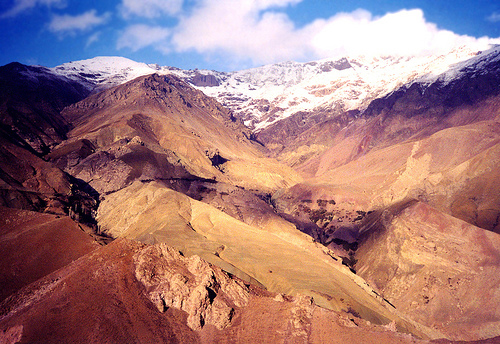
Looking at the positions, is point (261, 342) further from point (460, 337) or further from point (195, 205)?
point (195, 205)

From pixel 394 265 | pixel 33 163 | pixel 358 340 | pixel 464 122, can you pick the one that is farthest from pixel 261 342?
pixel 464 122

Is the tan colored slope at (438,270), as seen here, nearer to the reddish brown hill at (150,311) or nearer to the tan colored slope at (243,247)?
the tan colored slope at (243,247)

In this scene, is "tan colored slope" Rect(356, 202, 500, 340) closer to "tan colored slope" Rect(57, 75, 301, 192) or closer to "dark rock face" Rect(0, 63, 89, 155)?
"tan colored slope" Rect(57, 75, 301, 192)

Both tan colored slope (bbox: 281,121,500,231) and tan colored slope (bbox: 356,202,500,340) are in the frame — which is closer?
tan colored slope (bbox: 356,202,500,340)

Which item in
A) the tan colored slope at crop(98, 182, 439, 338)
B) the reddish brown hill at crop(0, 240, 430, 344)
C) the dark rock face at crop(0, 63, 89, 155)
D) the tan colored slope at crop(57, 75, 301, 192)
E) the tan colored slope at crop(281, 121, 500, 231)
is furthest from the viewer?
the dark rock face at crop(0, 63, 89, 155)

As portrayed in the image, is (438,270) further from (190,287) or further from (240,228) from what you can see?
(190,287)

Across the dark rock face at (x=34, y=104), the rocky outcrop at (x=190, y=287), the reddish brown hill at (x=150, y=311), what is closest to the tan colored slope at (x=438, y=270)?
the reddish brown hill at (x=150, y=311)

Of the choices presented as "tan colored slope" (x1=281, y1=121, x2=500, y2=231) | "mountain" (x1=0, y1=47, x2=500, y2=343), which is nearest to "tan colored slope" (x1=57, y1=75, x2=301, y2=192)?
"mountain" (x1=0, y1=47, x2=500, y2=343)
